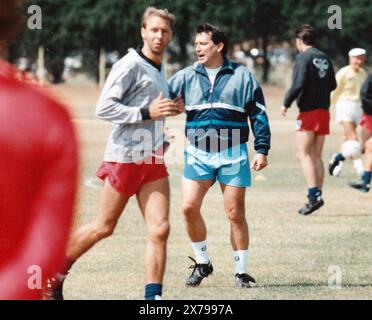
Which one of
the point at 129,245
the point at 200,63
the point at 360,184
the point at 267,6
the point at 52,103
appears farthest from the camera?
the point at 267,6

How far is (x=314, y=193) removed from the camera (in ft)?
45.0

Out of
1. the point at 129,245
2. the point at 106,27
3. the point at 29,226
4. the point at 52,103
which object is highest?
the point at 106,27

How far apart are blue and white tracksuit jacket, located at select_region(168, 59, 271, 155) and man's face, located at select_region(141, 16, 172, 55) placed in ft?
3.99

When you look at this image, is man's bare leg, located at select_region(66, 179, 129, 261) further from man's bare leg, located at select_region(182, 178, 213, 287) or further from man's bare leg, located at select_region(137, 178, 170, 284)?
man's bare leg, located at select_region(182, 178, 213, 287)

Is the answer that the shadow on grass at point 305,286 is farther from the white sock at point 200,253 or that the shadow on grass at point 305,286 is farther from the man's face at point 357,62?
the man's face at point 357,62

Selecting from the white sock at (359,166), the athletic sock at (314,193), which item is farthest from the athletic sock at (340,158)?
the athletic sock at (314,193)

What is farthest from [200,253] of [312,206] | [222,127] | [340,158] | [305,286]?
[340,158]

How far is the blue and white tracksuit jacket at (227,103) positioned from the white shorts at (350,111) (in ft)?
31.3

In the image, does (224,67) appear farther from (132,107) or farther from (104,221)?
(104,221)

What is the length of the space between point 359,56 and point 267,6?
111ft

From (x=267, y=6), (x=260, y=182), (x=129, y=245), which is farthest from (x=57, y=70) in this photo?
(x=129, y=245)

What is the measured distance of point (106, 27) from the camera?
173 feet
